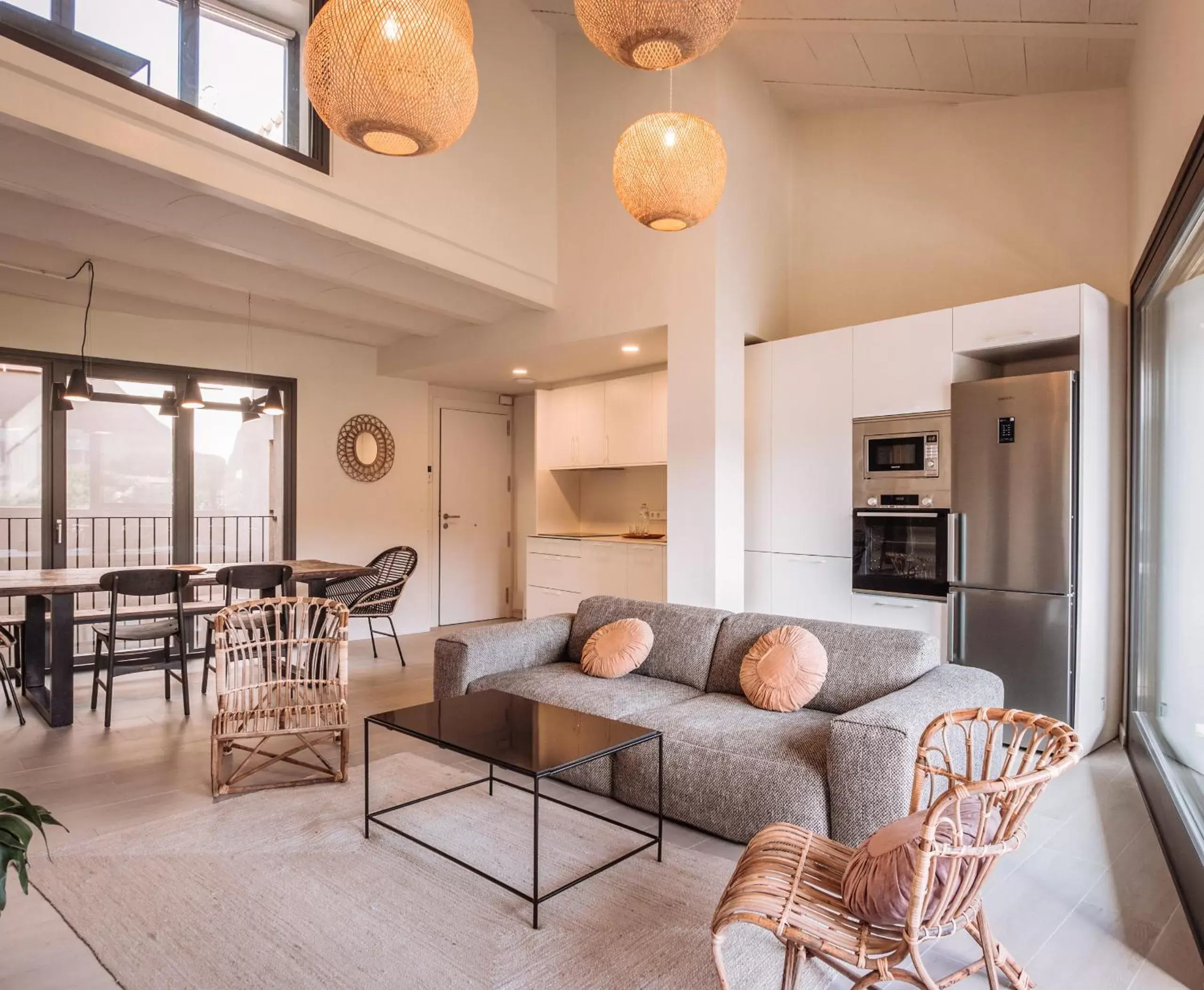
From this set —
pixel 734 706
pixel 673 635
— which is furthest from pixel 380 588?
pixel 734 706

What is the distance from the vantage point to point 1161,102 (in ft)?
9.50

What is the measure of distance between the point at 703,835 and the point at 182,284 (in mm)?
4778

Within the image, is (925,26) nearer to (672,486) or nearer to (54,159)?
(672,486)

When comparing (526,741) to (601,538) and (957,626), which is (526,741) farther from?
(601,538)

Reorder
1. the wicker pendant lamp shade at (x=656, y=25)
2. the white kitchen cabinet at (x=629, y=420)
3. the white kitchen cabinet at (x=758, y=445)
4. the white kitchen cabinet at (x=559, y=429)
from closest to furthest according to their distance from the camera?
the wicker pendant lamp shade at (x=656, y=25) < the white kitchen cabinet at (x=758, y=445) < the white kitchen cabinet at (x=629, y=420) < the white kitchen cabinet at (x=559, y=429)

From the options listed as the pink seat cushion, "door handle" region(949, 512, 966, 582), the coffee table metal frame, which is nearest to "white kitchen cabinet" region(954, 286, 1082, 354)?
"door handle" region(949, 512, 966, 582)

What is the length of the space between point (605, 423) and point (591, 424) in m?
0.18

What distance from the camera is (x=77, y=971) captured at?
197 cm

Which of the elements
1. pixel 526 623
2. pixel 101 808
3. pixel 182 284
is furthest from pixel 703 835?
pixel 182 284

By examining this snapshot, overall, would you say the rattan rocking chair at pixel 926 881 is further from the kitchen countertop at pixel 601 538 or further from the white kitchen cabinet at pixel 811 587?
the kitchen countertop at pixel 601 538

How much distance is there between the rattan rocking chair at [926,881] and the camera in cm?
148

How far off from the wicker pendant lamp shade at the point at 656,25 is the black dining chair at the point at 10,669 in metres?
4.41

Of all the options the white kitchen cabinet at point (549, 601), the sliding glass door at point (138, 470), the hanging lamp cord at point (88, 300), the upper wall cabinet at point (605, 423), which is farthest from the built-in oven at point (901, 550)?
the hanging lamp cord at point (88, 300)

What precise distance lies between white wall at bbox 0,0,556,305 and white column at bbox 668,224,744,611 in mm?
1134
